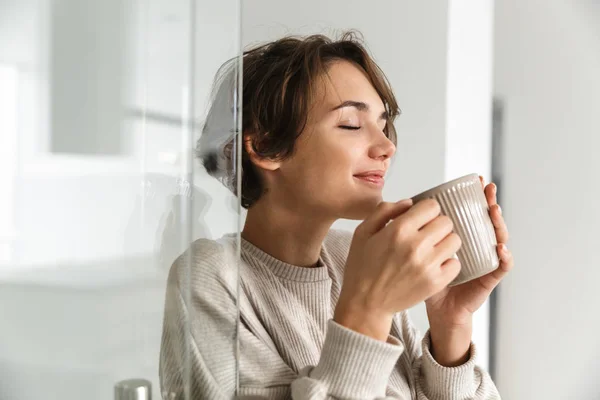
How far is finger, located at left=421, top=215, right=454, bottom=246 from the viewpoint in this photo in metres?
0.56

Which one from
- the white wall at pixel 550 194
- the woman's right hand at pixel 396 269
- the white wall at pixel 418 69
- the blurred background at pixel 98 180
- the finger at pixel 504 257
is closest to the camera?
the blurred background at pixel 98 180

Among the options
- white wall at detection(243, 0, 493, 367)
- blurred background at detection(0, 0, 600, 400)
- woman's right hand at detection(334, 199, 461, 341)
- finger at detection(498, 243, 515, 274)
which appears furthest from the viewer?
white wall at detection(243, 0, 493, 367)

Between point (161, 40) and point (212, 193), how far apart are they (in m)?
0.11

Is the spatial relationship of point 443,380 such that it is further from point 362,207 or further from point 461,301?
point 362,207

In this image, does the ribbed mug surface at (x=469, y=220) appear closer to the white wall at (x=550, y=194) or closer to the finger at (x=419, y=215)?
the finger at (x=419, y=215)

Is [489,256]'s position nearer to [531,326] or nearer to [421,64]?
[421,64]

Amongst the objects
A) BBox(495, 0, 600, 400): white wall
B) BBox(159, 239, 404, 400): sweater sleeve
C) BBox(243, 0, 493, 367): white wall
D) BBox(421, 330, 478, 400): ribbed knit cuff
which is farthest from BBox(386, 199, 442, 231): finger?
BBox(495, 0, 600, 400): white wall

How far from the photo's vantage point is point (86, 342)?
379 millimetres

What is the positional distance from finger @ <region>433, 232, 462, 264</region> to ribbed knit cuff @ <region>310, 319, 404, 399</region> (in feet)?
0.29

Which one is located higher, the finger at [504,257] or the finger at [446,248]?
the finger at [446,248]

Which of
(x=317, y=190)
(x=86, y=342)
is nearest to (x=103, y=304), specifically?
(x=86, y=342)

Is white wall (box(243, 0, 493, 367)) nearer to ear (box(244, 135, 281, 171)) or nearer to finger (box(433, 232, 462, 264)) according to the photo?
ear (box(244, 135, 281, 171))

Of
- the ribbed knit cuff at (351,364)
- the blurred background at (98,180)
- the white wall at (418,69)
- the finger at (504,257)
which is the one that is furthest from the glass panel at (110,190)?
the white wall at (418,69)

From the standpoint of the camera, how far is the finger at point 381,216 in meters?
0.58
